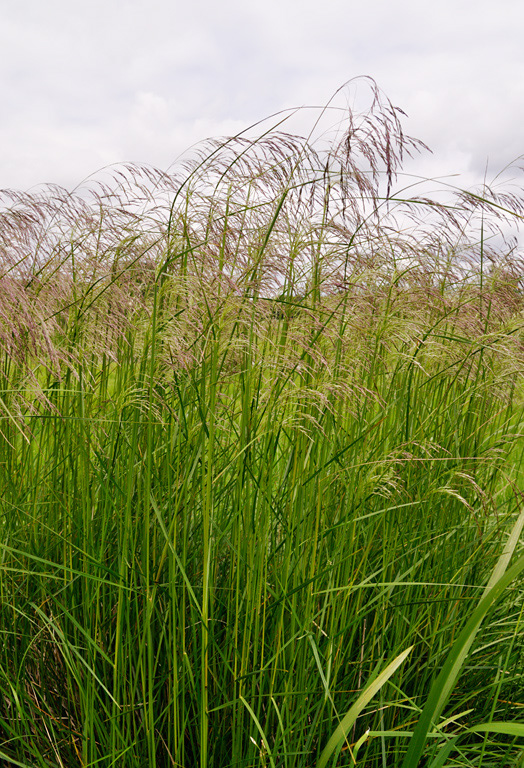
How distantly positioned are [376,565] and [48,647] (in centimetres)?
113

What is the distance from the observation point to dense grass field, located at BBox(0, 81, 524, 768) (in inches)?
57.2

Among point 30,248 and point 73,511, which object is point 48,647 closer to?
point 73,511

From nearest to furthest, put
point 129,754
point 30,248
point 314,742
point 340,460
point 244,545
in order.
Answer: point 129,754 → point 244,545 → point 314,742 → point 340,460 → point 30,248

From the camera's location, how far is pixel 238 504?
57.6 inches

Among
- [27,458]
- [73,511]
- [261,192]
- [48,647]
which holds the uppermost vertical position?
[261,192]

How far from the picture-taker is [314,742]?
66.9 inches

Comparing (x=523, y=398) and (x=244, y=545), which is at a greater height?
(x=523, y=398)

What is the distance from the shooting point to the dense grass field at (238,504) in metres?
1.45

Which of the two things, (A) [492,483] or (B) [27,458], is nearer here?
(B) [27,458]

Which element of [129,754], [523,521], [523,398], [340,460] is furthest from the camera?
[523,398]

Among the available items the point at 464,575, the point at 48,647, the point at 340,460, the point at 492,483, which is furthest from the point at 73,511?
the point at 492,483

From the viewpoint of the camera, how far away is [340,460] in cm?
189

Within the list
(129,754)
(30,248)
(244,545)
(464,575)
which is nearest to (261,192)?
(30,248)

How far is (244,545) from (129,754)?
0.60 metres
